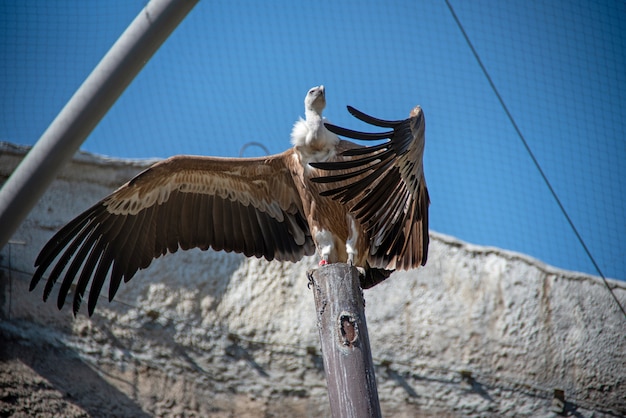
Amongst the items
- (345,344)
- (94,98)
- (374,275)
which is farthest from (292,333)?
(345,344)

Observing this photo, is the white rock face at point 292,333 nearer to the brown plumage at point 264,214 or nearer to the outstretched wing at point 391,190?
the brown plumage at point 264,214

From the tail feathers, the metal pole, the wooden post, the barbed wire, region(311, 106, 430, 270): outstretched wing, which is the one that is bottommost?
the wooden post

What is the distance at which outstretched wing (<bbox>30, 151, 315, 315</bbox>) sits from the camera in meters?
4.54

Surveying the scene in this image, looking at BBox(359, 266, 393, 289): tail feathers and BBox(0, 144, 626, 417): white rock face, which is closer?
BBox(359, 266, 393, 289): tail feathers

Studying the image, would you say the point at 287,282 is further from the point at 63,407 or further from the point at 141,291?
the point at 63,407

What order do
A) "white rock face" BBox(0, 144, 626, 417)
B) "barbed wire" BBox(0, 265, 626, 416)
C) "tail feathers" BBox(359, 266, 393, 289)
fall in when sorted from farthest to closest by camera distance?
1. "barbed wire" BBox(0, 265, 626, 416)
2. "white rock face" BBox(0, 144, 626, 417)
3. "tail feathers" BBox(359, 266, 393, 289)

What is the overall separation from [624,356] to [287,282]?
312cm

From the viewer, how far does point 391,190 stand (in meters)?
3.73

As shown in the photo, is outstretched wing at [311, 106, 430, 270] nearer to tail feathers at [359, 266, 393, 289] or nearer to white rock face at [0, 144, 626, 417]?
tail feathers at [359, 266, 393, 289]

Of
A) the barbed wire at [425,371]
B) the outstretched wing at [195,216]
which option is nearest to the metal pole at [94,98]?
the outstretched wing at [195,216]

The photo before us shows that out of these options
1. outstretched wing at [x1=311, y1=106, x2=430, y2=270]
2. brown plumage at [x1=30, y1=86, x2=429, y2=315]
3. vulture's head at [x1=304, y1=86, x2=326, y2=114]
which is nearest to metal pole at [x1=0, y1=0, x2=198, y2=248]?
brown plumage at [x1=30, y1=86, x2=429, y2=315]

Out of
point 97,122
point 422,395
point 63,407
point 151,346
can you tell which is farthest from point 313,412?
point 97,122

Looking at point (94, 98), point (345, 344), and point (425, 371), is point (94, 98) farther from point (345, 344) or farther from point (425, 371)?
point (425, 371)

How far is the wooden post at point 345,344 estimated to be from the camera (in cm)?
299
